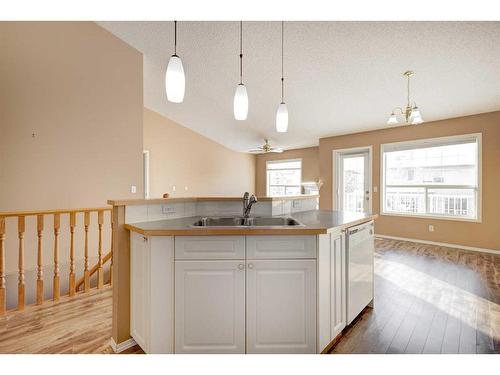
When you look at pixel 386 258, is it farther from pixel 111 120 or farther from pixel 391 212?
pixel 111 120

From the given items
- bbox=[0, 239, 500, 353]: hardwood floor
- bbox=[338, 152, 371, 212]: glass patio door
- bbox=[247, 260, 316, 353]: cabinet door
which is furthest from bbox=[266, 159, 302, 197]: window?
bbox=[247, 260, 316, 353]: cabinet door

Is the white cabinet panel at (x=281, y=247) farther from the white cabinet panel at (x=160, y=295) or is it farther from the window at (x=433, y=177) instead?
the window at (x=433, y=177)

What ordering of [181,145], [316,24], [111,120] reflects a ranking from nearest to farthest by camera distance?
[316,24] < [111,120] < [181,145]

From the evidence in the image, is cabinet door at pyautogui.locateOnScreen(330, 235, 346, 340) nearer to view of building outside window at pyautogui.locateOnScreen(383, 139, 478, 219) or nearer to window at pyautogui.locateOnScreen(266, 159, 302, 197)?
view of building outside window at pyautogui.locateOnScreen(383, 139, 478, 219)

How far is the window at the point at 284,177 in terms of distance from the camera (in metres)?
8.09

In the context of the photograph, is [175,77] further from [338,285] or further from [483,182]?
[483,182]

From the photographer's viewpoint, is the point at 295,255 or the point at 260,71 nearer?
the point at 295,255

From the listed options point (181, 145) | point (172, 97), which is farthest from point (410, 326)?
point (181, 145)

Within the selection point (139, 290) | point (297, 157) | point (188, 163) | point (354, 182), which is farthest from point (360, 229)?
point (297, 157)

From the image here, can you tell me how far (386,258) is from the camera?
3805mm

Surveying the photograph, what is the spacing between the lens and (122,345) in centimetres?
171

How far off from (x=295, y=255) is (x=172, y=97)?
123 centimetres
